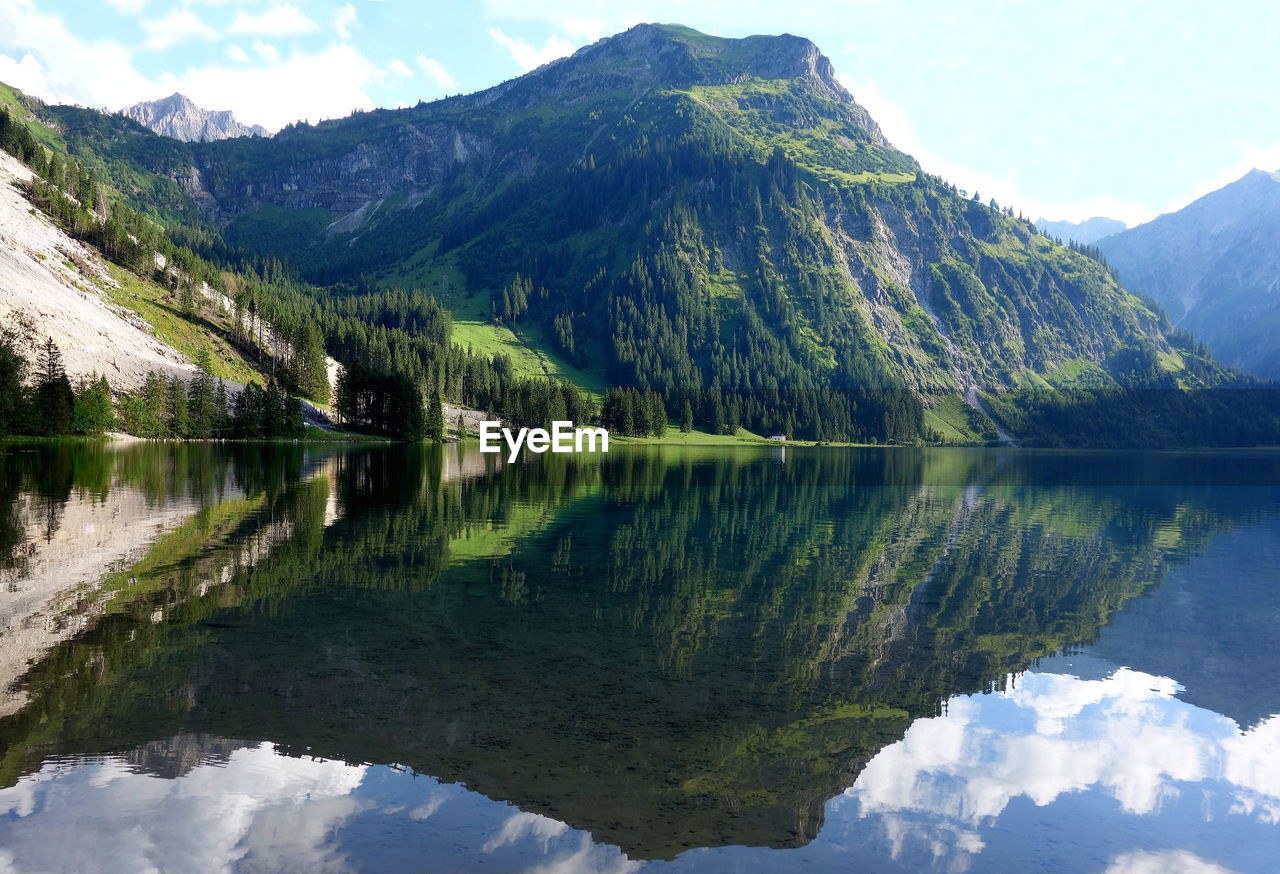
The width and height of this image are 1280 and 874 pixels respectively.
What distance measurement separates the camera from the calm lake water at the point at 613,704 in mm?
13812

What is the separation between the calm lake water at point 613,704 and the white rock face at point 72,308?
459ft

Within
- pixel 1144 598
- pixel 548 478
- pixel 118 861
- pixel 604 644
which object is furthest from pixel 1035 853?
pixel 548 478

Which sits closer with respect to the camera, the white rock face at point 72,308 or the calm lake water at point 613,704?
the calm lake water at point 613,704

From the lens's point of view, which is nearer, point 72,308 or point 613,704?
point 613,704

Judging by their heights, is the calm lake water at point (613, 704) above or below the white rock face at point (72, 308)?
below

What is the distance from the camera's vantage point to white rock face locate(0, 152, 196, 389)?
15838cm

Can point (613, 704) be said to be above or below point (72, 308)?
below

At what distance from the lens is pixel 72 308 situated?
6658 inches

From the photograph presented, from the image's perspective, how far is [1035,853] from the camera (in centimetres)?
1418

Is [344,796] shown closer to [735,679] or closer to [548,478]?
[735,679]

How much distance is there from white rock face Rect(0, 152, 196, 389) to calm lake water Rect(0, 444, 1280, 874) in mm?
Answer: 139923

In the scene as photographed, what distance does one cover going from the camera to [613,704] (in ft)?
63.8

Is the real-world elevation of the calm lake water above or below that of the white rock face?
below

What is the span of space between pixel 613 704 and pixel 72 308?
194 metres
